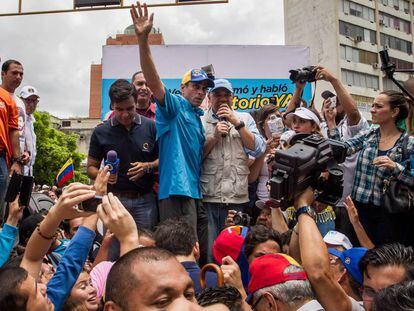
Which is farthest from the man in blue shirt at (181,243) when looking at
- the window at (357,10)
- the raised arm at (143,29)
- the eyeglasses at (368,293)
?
the window at (357,10)

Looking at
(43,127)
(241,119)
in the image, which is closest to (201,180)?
(241,119)

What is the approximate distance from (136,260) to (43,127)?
4114cm

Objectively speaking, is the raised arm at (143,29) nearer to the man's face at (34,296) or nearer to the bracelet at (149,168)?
the bracelet at (149,168)

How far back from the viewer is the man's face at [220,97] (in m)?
4.94

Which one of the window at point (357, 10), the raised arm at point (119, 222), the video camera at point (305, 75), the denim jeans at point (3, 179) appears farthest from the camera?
the window at point (357, 10)

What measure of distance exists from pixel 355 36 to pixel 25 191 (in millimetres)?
39175

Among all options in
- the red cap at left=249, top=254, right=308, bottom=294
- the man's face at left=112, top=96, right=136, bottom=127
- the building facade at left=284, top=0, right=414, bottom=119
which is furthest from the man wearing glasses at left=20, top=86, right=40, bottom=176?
the building facade at left=284, top=0, right=414, bottom=119

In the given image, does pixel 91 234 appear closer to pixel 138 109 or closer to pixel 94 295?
pixel 94 295

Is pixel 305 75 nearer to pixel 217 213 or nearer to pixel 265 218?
pixel 265 218

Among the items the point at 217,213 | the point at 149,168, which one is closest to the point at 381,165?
the point at 217,213

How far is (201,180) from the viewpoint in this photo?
4820 mm

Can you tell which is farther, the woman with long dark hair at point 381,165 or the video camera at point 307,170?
the woman with long dark hair at point 381,165

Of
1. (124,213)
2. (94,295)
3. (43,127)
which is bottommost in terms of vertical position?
(94,295)

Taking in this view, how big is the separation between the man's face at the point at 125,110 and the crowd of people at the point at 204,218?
0.05 feet
